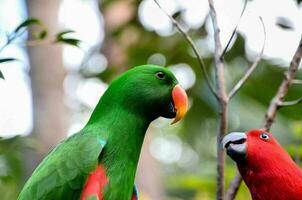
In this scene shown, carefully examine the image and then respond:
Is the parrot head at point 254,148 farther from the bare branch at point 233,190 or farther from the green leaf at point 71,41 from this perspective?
the green leaf at point 71,41

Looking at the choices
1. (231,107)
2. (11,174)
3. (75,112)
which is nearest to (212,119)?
(231,107)

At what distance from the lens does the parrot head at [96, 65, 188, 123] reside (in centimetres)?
333

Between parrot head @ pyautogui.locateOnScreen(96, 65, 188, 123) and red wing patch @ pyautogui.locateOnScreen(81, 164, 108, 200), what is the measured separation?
1.25 feet

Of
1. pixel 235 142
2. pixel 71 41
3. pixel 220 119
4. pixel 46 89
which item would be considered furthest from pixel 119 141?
pixel 46 89

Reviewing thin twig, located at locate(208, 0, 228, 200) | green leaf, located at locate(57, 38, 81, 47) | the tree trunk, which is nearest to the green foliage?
green leaf, located at locate(57, 38, 81, 47)

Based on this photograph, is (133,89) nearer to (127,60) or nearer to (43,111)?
(127,60)

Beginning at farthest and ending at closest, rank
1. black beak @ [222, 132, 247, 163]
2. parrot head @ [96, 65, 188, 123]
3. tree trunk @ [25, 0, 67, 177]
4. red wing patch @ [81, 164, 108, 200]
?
tree trunk @ [25, 0, 67, 177] → black beak @ [222, 132, 247, 163] → parrot head @ [96, 65, 188, 123] → red wing patch @ [81, 164, 108, 200]

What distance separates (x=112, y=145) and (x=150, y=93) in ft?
1.10

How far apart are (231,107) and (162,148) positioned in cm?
1529

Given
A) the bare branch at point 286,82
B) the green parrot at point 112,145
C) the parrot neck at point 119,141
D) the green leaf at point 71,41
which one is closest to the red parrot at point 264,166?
the bare branch at point 286,82

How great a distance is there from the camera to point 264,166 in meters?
3.53

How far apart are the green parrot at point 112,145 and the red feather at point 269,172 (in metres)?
0.46

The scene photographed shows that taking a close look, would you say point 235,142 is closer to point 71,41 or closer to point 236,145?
point 236,145

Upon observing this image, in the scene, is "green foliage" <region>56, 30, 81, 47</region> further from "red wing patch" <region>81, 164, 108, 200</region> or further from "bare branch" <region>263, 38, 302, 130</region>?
"bare branch" <region>263, 38, 302, 130</region>
